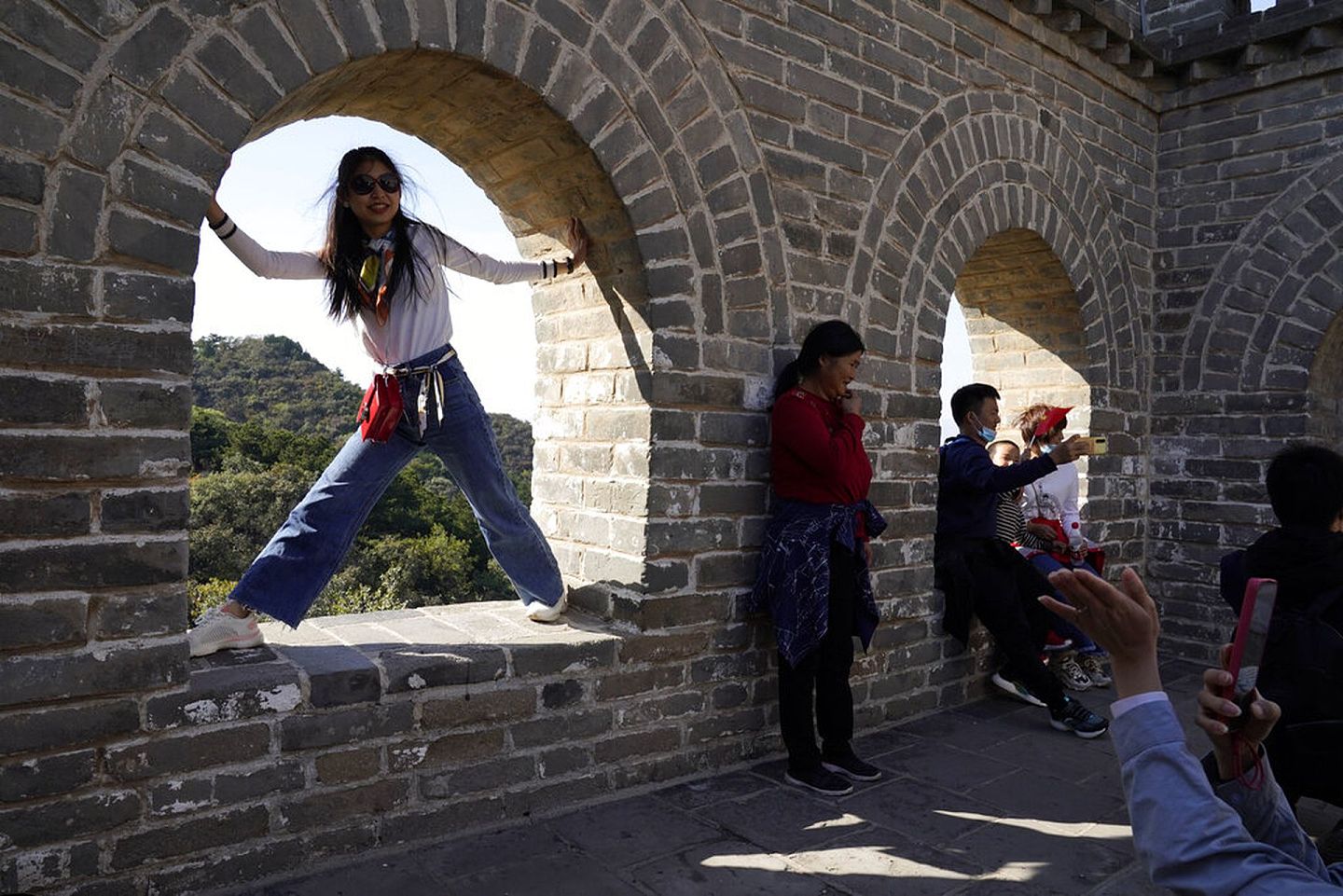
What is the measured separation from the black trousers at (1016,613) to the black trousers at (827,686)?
1235 millimetres

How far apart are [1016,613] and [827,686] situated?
1432mm

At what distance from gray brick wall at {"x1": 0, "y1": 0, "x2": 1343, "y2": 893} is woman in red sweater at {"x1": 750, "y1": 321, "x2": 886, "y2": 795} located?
0.19 m

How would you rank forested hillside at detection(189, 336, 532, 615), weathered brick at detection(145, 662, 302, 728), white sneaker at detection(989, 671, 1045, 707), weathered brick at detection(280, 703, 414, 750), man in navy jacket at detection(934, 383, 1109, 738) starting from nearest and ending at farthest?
weathered brick at detection(145, 662, 302, 728)
weathered brick at detection(280, 703, 414, 750)
man in navy jacket at detection(934, 383, 1109, 738)
white sneaker at detection(989, 671, 1045, 707)
forested hillside at detection(189, 336, 532, 615)

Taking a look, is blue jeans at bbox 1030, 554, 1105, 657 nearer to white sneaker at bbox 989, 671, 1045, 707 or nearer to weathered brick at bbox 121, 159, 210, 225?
white sneaker at bbox 989, 671, 1045, 707

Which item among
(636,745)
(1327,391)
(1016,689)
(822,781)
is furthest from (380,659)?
(1327,391)

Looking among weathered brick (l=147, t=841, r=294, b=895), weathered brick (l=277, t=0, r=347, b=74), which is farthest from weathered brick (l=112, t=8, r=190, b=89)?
weathered brick (l=147, t=841, r=294, b=895)

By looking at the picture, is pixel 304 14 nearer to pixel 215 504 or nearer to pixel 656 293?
pixel 656 293

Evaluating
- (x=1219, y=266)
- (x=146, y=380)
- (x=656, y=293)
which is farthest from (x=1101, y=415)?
(x=146, y=380)

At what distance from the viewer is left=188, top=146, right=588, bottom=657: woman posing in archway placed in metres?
2.98

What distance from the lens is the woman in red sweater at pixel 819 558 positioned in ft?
11.8

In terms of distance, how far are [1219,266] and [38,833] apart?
6.91 meters

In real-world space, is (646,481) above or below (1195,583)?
above

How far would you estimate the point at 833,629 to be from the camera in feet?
12.2

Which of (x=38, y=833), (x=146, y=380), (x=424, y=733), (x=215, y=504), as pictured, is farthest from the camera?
(x=215, y=504)
